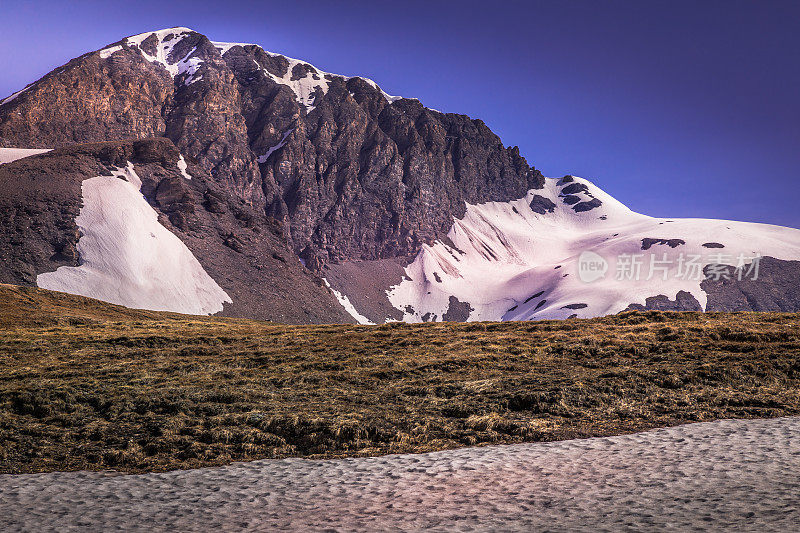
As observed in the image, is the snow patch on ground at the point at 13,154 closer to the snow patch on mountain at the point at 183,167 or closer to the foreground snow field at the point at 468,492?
the snow patch on mountain at the point at 183,167

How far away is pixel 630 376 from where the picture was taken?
28844 mm

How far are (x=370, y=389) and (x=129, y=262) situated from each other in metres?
135

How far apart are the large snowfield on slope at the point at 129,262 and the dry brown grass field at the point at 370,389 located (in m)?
93.4

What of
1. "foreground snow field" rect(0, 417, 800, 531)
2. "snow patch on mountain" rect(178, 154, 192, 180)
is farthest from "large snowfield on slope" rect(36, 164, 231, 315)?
"foreground snow field" rect(0, 417, 800, 531)

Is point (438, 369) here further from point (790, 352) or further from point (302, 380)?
point (790, 352)

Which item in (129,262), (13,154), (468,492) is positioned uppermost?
(13,154)

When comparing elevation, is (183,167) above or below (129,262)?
above

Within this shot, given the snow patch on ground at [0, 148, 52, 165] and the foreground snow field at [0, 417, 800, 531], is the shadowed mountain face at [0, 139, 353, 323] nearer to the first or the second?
the snow patch on ground at [0, 148, 52, 165]

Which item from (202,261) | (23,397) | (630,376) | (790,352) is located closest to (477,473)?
(630,376)

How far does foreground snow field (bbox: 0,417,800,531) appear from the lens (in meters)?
11.9

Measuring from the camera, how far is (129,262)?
145 metres

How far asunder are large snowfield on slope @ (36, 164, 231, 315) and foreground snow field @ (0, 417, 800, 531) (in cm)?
13239

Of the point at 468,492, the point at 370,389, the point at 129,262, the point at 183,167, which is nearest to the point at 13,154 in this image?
the point at 183,167

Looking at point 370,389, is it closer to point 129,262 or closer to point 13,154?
point 129,262
